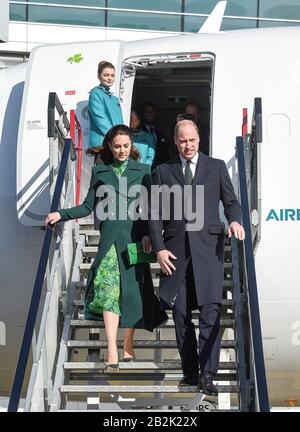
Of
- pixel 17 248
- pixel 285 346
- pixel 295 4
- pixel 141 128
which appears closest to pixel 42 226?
pixel 17 248

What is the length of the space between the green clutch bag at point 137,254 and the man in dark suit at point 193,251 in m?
0.22

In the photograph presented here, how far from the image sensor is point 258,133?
380 inches

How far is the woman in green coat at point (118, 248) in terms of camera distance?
27.9 ft

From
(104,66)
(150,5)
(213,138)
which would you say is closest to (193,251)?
(213,138)

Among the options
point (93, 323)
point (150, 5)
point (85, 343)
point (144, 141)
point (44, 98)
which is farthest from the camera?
point (150, 5)

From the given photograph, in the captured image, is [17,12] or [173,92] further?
[17,12]

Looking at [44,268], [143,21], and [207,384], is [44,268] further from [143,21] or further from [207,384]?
[143,21]

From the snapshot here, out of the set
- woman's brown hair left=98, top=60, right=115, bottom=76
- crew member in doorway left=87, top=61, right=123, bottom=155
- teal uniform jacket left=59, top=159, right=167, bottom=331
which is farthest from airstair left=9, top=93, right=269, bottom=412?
woman's brown hair left=98, top=60, right=115, bottom=76

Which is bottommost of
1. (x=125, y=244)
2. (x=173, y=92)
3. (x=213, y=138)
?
(x=125, y=244)

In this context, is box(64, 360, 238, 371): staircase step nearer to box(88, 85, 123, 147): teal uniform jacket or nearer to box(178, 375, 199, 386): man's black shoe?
box(178, 375, 199, 386): man's black shoe

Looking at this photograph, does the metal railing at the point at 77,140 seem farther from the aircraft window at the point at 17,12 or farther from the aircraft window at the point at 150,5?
the aircraft window at the point at 150,5

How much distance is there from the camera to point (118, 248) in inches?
339

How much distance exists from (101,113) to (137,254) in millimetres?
2716

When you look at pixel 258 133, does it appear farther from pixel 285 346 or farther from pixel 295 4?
pixel 295 4
